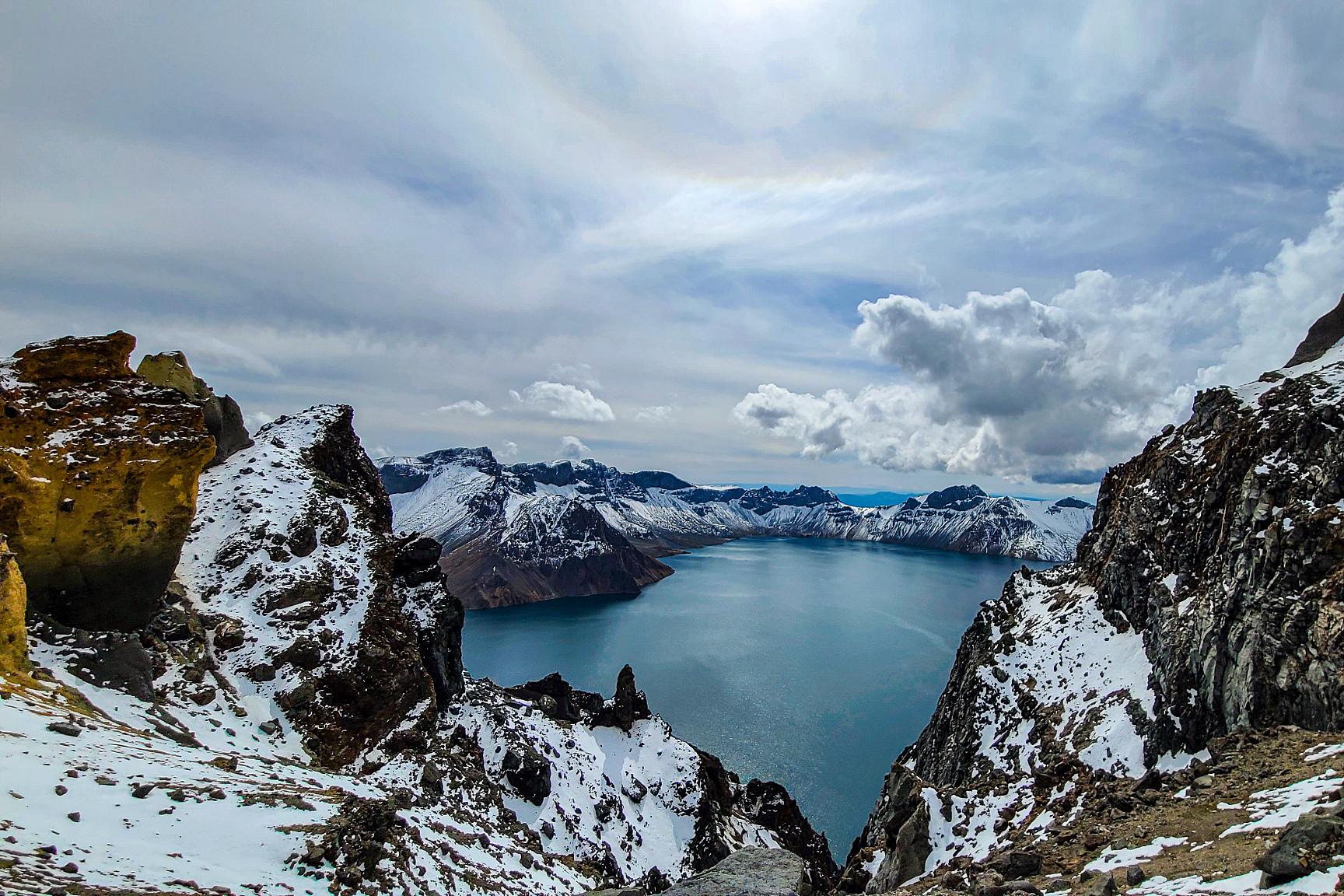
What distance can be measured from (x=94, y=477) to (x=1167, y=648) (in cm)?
5443

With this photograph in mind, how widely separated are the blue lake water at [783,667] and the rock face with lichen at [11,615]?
61380 mm

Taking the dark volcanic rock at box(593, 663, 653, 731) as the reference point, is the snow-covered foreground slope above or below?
above

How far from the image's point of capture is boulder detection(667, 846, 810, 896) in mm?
10570

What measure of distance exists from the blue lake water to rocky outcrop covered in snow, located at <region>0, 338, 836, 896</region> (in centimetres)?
1254

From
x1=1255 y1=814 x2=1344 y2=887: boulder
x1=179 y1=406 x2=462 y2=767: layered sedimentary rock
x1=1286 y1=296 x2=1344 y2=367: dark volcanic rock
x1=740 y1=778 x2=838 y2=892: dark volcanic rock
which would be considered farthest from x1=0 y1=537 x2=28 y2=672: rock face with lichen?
x1=1286 y1=296 x2=1344 y2=367: dark volcanic rock

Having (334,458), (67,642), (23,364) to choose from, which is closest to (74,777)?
(67,642)

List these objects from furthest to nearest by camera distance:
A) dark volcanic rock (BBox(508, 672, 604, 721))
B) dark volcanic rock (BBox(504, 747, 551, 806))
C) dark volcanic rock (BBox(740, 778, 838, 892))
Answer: dark volcanic rock (BBox(508, 672, 604, 721)) < dark volcanic rock (BBox(740, 778, 838, 892)) < dark volcanic rock (BBox(504, 747, 551, 806))

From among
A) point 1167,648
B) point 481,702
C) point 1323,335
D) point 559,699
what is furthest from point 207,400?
point 1323,335

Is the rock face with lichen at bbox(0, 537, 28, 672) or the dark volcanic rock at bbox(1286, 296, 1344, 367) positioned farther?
the dark volcanic rock at bbox(1286, 296, 1344, 367)

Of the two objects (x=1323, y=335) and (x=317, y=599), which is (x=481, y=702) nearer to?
(x=317, y=599)

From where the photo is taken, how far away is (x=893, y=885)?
76.8 feet

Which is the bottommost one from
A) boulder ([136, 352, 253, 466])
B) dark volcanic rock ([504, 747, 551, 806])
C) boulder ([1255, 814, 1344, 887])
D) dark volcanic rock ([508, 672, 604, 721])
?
dark volcanic rock ([508, 672, 604, 721])

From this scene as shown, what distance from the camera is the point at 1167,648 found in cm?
3033

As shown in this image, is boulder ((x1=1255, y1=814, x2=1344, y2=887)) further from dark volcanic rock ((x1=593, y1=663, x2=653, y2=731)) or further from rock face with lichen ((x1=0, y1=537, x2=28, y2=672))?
dark volcanic rock ((x1=593, y1=663, x2=653, y2=731))
